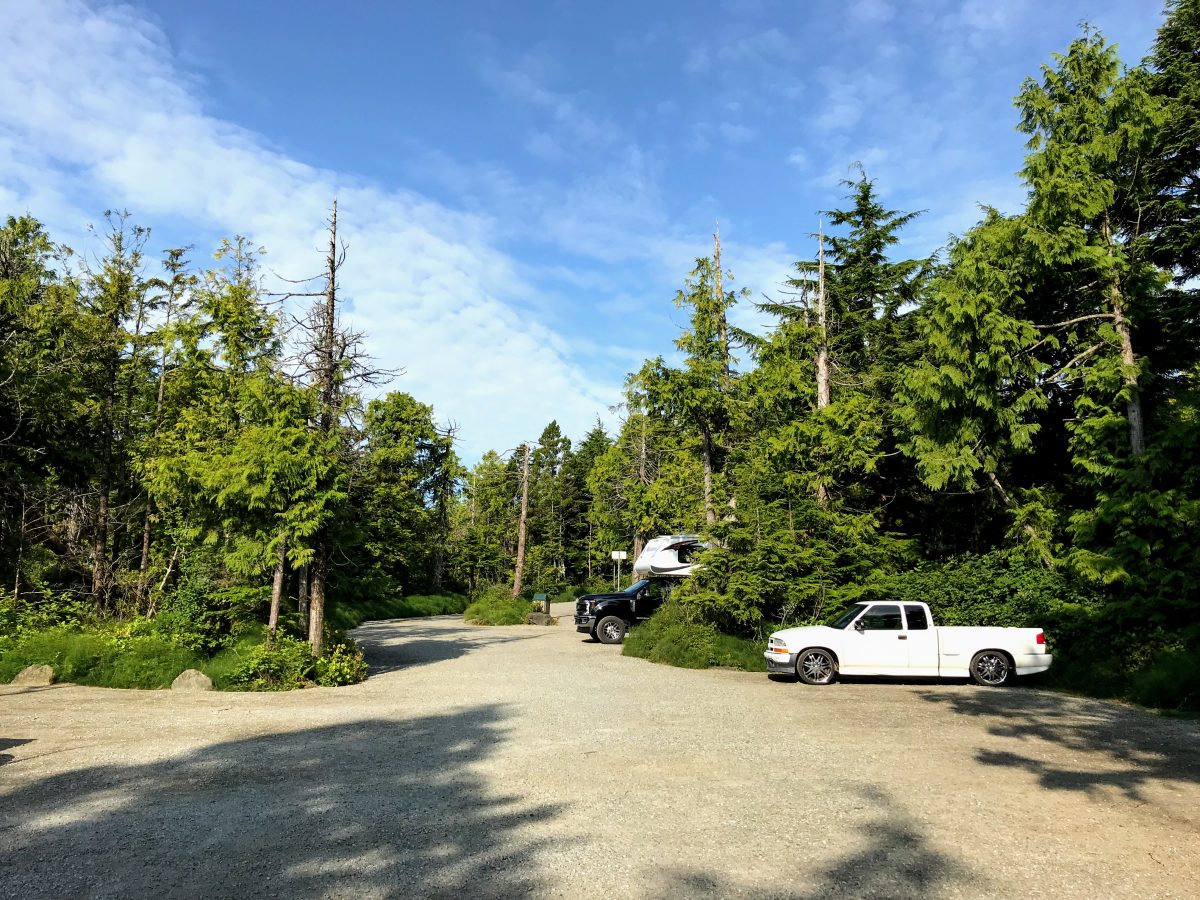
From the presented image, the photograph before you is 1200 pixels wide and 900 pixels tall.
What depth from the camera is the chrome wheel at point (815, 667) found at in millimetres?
13773

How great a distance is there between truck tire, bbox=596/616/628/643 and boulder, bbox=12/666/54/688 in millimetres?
14089

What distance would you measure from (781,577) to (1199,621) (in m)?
7.53

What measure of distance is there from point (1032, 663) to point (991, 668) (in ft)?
2.21

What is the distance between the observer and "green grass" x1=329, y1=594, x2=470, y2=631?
29.3 m

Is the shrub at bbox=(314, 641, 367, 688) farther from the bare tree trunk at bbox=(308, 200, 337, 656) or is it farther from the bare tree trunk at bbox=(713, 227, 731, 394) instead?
the bare tree trunk at bbox=(713, 227, 731, 394)

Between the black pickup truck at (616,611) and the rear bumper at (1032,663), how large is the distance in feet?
36.1

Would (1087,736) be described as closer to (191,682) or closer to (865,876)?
(865,876)

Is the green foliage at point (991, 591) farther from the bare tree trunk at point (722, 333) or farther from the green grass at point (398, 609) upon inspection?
the green grass at point (398, 609)

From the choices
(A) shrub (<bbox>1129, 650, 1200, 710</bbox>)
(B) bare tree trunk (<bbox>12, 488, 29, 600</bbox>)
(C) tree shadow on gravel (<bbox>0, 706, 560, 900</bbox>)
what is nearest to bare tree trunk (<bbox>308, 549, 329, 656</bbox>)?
(C) tree shadow on gravel (<bbox>0, 706, 560, 900</bbox>)

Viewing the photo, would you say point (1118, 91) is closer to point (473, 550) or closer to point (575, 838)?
point (575, 838)

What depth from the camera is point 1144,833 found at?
5.53 meters

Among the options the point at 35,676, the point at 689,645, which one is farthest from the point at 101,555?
the point at 689,645

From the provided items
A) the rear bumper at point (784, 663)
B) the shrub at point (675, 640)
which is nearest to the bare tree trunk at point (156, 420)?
the shrub at point (675, 640)

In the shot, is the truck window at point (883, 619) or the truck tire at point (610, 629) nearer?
the truck window at point (883, 619)
